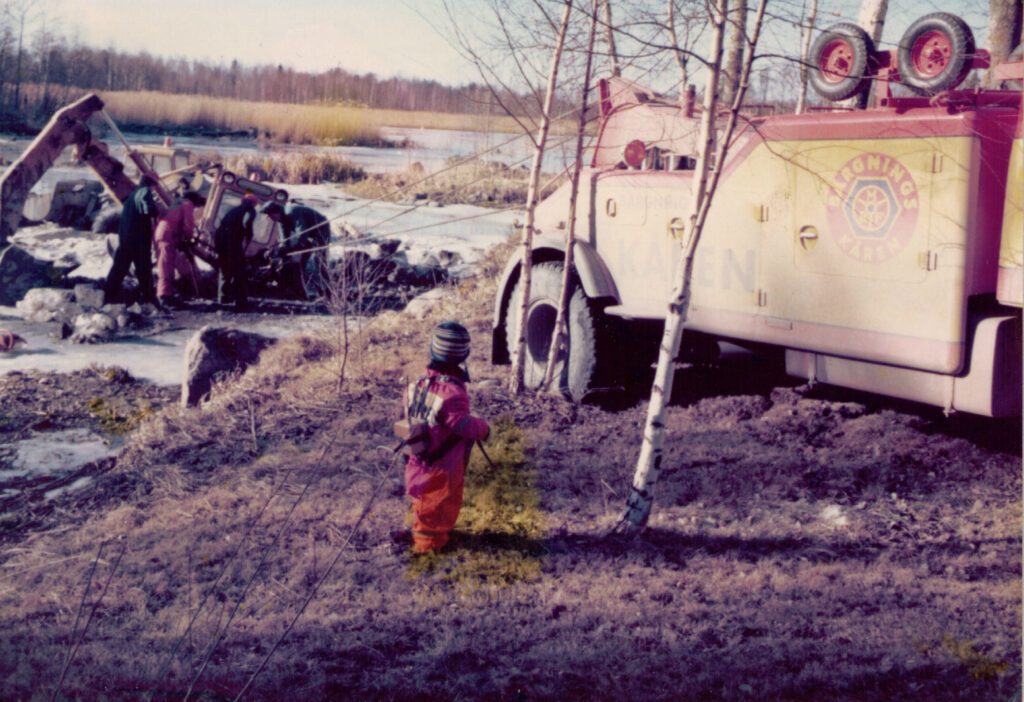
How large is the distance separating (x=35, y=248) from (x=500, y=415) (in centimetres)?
1263

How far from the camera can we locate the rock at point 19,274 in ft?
43.3

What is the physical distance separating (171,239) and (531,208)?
7196 millimetres

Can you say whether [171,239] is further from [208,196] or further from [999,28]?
Answer: [999,28]

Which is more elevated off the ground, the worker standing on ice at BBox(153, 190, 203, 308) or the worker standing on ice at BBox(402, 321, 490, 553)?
the worker standing on ice at BBox(153, 190, 203, 308)

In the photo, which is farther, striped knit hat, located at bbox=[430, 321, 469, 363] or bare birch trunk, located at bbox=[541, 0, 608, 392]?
bare birch trunk, located at bbox=[541, 0, 608, 392]

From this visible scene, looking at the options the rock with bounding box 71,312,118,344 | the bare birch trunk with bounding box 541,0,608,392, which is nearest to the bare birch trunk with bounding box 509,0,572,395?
the bare birch trunk with bounding box 541,0,608,392

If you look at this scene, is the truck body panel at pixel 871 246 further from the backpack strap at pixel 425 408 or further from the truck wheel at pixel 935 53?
the backpack strap at pixel 425 408

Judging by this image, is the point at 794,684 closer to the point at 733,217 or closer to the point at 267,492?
the point at 733,217

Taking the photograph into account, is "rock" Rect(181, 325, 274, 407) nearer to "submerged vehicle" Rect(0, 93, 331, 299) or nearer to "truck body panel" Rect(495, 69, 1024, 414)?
"submerged vehicle" Rect(0, 93, 331, 299)

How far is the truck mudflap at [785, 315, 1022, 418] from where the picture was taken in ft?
15.7

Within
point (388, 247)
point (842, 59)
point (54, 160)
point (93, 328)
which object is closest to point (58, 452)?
point (93, 328)

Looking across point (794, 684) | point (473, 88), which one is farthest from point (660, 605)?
point (473, 88)

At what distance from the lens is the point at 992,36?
32.1ft

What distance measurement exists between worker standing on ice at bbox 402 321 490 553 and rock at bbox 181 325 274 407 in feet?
14.4
